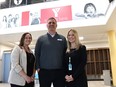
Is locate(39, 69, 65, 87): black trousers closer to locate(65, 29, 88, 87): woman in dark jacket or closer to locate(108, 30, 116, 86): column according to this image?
locate(65, 29, 88, 87): woman in dark jacket

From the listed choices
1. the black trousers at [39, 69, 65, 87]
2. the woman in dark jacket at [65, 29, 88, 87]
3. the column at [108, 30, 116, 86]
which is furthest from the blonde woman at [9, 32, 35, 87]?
the column at [108, 30, 116, 86]

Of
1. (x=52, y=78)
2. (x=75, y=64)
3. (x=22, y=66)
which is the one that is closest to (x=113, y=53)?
(x=75, y=64)

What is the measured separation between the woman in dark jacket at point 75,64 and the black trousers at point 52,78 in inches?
3.9

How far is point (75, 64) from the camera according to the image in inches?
91.2

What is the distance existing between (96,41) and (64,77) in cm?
1036

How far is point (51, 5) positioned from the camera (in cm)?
822

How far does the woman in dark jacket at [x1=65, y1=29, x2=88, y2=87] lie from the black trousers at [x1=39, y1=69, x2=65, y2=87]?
100 mm

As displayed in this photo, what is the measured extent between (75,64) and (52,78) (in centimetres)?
40

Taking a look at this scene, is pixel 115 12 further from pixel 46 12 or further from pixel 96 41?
pixel 96 41

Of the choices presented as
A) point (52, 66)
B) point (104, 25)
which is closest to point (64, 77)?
point (52, 66)

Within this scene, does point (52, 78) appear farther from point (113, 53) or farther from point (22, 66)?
point (113, 53)

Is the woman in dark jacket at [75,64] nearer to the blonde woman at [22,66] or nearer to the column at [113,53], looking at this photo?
the blonde woman at [22,66]

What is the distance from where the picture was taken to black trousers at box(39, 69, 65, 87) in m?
2.32

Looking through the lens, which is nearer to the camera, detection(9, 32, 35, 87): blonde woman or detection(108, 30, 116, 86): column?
detection(9, 32, 35, 87): blonde woman
